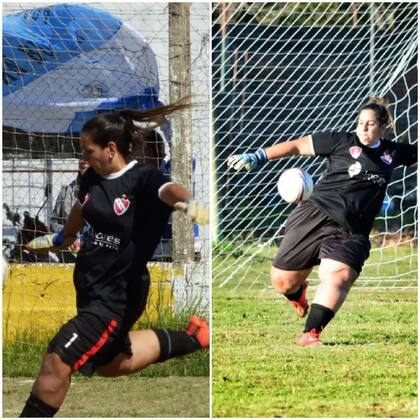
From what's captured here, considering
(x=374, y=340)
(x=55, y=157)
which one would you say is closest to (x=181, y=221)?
(x=55, y=157)

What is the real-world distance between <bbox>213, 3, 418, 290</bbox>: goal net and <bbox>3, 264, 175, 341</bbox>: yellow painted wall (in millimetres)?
1443

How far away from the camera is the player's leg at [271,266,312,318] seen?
20.4 ft

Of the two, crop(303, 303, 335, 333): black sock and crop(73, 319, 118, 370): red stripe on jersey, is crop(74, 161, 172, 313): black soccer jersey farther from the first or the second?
crop(303, 303, 335, 333): black sock

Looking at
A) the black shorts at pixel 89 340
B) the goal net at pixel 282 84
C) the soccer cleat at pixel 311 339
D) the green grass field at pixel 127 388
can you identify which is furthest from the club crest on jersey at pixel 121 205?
the goal net at pixel 282 84

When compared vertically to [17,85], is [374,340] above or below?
below

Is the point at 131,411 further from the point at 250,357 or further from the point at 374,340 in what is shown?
the point at 374,340

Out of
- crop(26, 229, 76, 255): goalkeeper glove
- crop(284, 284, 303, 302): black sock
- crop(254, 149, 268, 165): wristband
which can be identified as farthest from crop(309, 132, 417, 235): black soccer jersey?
crop(26, 229, 76, 255): goalkeeper glove

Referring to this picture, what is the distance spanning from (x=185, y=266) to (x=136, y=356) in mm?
742

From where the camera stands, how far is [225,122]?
714 cm

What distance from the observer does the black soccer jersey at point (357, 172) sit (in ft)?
19.5

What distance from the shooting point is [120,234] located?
510 centimetres

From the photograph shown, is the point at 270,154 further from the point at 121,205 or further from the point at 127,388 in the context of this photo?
the point at 127,388

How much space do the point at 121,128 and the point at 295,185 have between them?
1129mm

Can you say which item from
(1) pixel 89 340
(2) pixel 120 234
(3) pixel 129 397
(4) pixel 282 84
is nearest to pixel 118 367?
(1) pixel 89 340
